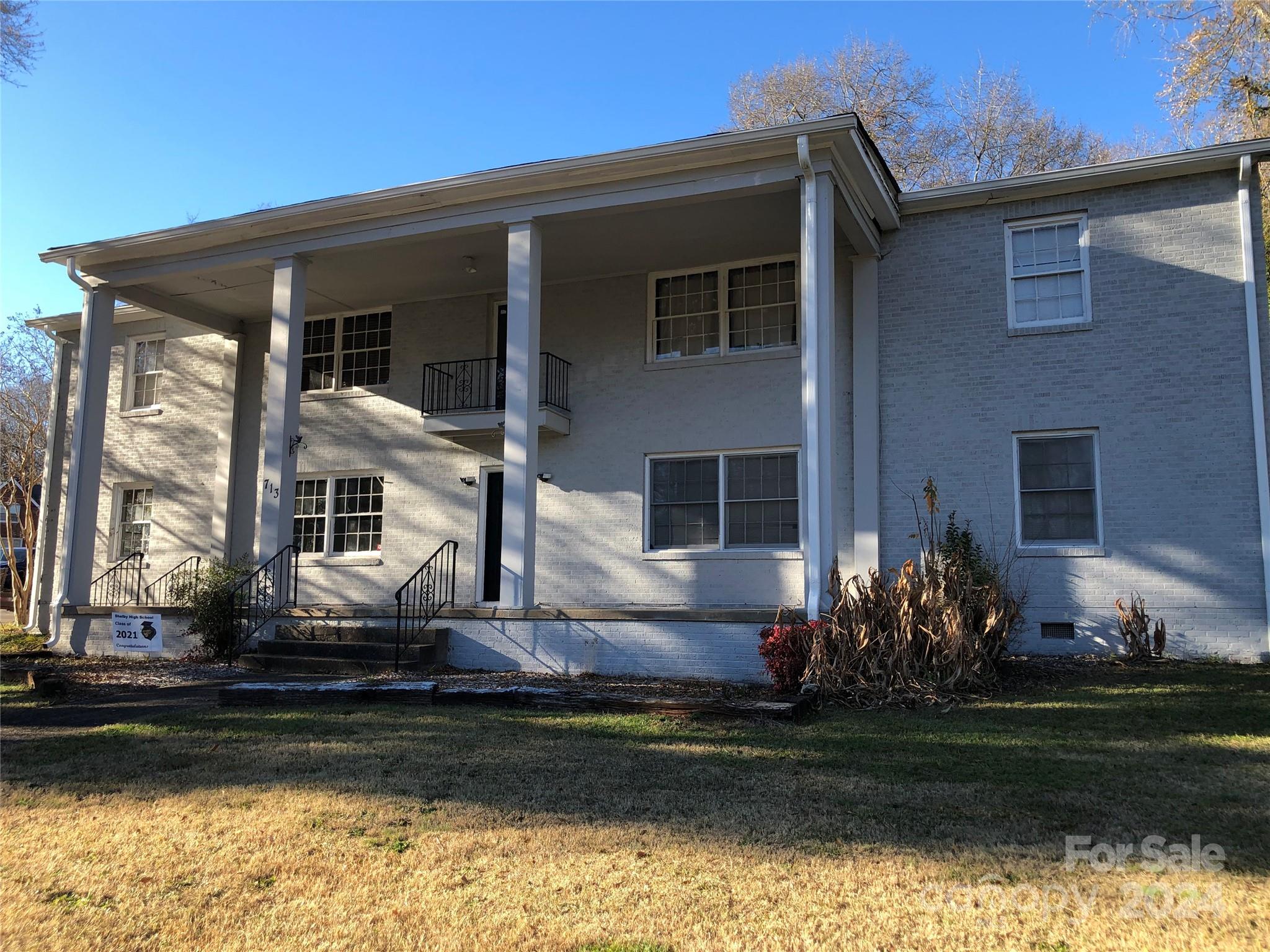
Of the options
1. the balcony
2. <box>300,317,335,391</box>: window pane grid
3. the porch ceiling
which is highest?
the porch ceiling

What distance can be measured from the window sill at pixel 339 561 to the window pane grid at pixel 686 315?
5911mm

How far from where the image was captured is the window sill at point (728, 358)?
1409 cm

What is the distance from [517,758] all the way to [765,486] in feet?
26.1

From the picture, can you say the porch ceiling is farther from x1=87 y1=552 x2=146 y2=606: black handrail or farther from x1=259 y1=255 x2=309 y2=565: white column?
x1=87 y1=552 x2=146 y2=606: black handrail

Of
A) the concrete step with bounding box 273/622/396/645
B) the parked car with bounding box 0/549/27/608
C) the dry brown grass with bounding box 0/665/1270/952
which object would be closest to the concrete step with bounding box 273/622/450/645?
the concrete step with bounding box 273/622/396/645

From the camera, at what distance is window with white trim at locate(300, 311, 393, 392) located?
55.6ft

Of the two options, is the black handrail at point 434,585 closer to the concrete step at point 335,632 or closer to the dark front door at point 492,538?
the dark front door at point 492,538

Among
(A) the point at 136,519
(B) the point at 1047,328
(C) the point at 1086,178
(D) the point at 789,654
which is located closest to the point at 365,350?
(A) the point at 136,519

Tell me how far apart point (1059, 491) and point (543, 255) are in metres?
7.90

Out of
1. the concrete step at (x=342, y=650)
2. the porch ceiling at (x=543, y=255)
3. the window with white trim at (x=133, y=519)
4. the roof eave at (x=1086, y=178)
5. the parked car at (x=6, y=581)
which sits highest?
the roof eave at (x=1086, y=178)

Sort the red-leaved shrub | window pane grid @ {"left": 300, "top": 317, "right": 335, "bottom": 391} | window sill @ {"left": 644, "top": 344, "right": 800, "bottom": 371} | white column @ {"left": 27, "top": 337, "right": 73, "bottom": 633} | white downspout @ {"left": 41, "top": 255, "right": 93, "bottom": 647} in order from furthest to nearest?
Answer: white column @ {"left": 27, "top": 337, "right": 73, "bottom": 633} → window pane grid @ {"left": 300, "top": 317, "right": 335, "bottom": 391} → white downspout @ {"left": 41, "top": 255, "right": 93, "bottom": 647} → window sill @ {"left": 644, "top": 344, "right": 800, "bottom": 371} → the red-leaved shrub

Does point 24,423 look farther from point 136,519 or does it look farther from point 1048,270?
point 1048,270

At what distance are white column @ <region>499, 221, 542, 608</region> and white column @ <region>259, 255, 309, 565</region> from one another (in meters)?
3.45

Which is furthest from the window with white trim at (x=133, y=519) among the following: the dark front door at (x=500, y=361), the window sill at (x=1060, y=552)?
the window sill at (x=1060, y=552)
